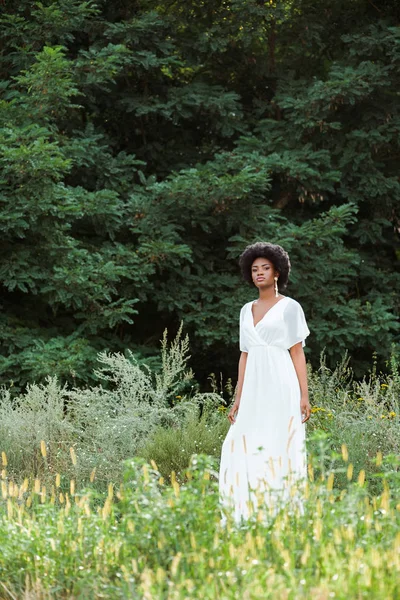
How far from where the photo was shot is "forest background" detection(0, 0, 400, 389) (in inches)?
357

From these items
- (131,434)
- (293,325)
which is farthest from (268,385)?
(131,434)

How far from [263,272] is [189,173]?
4582 mm

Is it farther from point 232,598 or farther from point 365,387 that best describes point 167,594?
point 365,387

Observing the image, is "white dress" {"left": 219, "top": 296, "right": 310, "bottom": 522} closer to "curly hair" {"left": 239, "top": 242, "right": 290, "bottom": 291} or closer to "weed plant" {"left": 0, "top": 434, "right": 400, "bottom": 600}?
"curly hair" {"left": 239, "top": 242, "right": 290, "bottom": 291}

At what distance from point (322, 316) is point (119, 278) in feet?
7.78

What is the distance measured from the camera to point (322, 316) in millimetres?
9852

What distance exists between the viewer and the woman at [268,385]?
5.09m

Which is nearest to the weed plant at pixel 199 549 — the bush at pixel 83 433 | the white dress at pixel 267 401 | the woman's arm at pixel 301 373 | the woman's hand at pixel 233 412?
the white dress at pixel 267 401

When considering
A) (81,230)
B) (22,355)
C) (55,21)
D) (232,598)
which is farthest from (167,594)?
(55,21)

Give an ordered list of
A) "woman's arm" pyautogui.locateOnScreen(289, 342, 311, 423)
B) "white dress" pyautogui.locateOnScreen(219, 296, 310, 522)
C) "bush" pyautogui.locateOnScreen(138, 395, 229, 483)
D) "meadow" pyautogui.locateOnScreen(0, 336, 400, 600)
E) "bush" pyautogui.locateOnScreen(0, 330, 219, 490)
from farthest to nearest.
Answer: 1. "bush" pyautogui.locateOnScreen(0, 330, 219, 490)
2. "bush" pyautogui.locateOnScreen(138, 395, 229, 483)
3. "woman's arm" pyautogui.locateOnScreen(289, 342, 311, 423)
4. "white dress" pyautogui.locateOnScreen(219, 296, 310, 522)
5. "meadow" pyautogui.locateOnScreen(0, 336, 400, 600)

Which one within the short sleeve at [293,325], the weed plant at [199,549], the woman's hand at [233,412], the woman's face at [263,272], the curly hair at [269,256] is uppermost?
the curly hair at [269,256]

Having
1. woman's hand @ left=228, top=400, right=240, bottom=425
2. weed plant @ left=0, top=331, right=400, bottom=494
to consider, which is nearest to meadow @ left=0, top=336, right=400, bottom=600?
woman's hand @ left=228, top=400, right=240, bottom=425

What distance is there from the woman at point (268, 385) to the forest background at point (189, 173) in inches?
142

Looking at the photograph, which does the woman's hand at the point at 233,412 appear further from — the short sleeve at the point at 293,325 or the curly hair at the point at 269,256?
the curly hair at the point at 269,256
